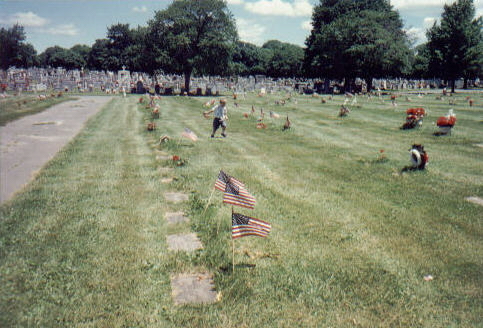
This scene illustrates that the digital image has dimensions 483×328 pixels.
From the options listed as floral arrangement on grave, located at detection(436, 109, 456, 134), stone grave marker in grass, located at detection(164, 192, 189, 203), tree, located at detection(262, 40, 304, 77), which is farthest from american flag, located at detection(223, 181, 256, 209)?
tree, located at detection(262, 40, 304, 77)

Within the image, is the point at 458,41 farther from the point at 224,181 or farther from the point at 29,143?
the point at 224,181

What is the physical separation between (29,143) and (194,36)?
40123mm

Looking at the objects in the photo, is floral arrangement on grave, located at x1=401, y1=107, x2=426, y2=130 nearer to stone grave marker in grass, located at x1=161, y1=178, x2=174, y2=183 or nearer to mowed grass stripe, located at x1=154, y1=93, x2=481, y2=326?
mowed grass stripe, located at x1=154, y1=93, x2=481, y2=326

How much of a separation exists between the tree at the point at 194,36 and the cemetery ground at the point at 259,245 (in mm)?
40436

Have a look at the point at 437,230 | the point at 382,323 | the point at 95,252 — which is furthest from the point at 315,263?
the point at 95,252

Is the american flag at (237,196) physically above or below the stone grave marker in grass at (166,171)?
above

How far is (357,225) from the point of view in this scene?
5887 millimetres

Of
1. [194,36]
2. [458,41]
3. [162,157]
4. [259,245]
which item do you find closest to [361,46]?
[458,41]

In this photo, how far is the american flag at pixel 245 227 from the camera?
4422 millimetres

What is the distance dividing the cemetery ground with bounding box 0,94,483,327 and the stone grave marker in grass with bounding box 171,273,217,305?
0.09 m

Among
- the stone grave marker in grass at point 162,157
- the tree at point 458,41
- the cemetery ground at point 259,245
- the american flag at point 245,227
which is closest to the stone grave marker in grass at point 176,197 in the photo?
the cemetery ground at point 259,245

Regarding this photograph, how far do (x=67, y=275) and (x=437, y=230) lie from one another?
543 centimetres

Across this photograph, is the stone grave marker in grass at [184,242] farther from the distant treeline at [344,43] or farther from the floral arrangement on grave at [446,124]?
the distant treeline at [344,43]

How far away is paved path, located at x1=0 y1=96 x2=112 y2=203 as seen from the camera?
8.38 meters
